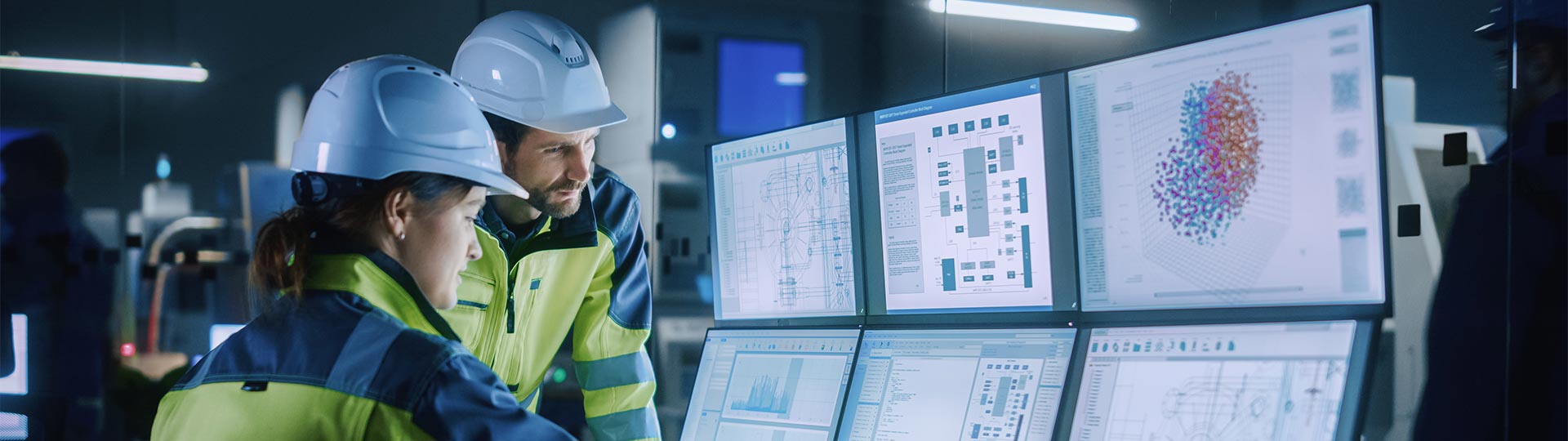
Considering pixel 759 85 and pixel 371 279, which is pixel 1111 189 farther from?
pixel 759 85

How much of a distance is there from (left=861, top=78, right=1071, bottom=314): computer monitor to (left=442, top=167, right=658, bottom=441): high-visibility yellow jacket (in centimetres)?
60

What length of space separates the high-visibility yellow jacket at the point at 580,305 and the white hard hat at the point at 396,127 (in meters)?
0.64

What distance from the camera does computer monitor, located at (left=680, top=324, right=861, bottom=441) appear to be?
7.61 feet

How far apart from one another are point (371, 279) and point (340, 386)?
182 mm

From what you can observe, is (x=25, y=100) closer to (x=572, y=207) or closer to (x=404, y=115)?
(x=572, y=207)

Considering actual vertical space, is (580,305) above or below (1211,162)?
below

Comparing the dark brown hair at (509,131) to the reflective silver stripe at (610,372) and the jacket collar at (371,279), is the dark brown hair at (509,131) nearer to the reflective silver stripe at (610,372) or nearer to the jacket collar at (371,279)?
the reflective silver stripe at (610,372)

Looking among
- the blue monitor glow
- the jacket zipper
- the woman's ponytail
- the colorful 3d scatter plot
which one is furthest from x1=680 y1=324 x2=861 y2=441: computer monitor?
the blue monitor glow

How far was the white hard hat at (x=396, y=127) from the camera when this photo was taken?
155cm

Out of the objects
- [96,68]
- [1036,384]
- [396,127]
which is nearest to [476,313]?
[396,127]

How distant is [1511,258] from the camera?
184 cm

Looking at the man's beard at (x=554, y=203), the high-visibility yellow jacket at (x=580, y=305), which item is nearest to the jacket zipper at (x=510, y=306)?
the high-visibility yellow jacket at (x=580, y=305)

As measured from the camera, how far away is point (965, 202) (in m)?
2.13

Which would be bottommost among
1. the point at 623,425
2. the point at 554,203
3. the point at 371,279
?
the point at 623,425
